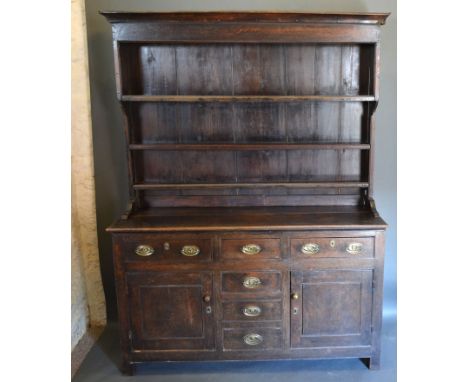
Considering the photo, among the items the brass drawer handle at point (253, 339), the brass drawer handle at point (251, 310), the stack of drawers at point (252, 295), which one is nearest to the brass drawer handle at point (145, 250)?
the stack of drawers at point (252, 295)

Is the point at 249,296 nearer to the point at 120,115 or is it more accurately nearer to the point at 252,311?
the point at 252,311

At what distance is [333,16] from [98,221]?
190 cm

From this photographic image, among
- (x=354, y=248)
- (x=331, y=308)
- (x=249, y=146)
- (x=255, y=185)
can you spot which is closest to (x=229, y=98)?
(x=249, y=146)

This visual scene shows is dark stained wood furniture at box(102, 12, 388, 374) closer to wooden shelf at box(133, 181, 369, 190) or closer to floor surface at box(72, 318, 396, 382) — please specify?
wooden shelf at box(133, 181, 369, 190)

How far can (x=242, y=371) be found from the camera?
218 centimetres

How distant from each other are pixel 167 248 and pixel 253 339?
0.68m

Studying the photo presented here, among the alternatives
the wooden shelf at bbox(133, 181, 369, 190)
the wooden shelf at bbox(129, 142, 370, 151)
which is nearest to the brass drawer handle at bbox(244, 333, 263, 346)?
the wooden shelf at bbox(133, 181, 369, 190)

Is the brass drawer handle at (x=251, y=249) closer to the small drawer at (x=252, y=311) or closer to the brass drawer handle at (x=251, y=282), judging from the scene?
the brass drawer handle at (x=251, y=282)

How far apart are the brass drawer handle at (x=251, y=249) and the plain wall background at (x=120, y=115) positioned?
976 mm
